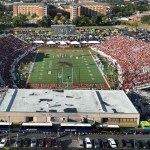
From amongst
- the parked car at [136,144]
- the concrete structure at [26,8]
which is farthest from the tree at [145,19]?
the parked car at [136,144]

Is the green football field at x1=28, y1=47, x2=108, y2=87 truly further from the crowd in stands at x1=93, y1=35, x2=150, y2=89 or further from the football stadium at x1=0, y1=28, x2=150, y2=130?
the crowd in stands at x1=93, y1=35, x2=150, y2=89

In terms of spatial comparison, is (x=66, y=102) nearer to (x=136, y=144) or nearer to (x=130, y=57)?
(x=136, y=144)

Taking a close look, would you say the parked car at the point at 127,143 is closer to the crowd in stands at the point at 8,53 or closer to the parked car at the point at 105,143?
the parked car at the point at 105,143

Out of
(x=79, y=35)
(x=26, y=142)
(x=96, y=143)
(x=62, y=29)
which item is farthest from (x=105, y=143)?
(x=79, y=35)

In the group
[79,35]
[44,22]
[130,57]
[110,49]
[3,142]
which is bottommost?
[3,142]

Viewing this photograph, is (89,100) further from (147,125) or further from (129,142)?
(129,142)
